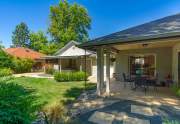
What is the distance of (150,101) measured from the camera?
8383mm

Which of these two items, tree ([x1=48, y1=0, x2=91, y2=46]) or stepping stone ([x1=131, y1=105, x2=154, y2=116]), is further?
tree ([x1=48, y1=0, x2=91, y2=46])

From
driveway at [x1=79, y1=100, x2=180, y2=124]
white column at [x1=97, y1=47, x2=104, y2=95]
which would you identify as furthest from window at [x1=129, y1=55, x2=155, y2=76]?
driveway at [x1=79, y1=100, x2=180, y2=124]

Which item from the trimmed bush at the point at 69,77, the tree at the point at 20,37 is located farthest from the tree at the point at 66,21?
the tree at the point at 20,37

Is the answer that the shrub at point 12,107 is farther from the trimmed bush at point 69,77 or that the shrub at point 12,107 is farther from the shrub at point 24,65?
the shrub at point 24,65

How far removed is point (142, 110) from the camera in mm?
7070

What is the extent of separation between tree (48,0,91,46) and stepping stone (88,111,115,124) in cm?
3371

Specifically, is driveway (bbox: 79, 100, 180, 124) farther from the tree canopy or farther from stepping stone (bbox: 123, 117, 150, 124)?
the tree canopy

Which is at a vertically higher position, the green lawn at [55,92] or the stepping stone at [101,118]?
the green lawn at [55,92]

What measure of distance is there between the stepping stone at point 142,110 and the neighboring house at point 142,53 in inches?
108

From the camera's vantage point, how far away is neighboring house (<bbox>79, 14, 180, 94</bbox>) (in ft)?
30.3

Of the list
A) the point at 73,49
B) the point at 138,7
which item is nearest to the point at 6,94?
the point at 138,7

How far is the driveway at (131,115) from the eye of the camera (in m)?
6.05

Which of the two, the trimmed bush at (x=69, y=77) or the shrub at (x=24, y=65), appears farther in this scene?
the shrub at (x=24, y=65)

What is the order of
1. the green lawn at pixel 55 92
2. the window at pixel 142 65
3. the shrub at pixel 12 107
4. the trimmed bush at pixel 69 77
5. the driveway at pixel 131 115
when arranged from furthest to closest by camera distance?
the trimmed bush at pixel 69 77 → the window at pixel 142 65 → the green lawn at pixel 55 92 → the driveway at pixel 131 115 → the shrub at pixel 12 107
